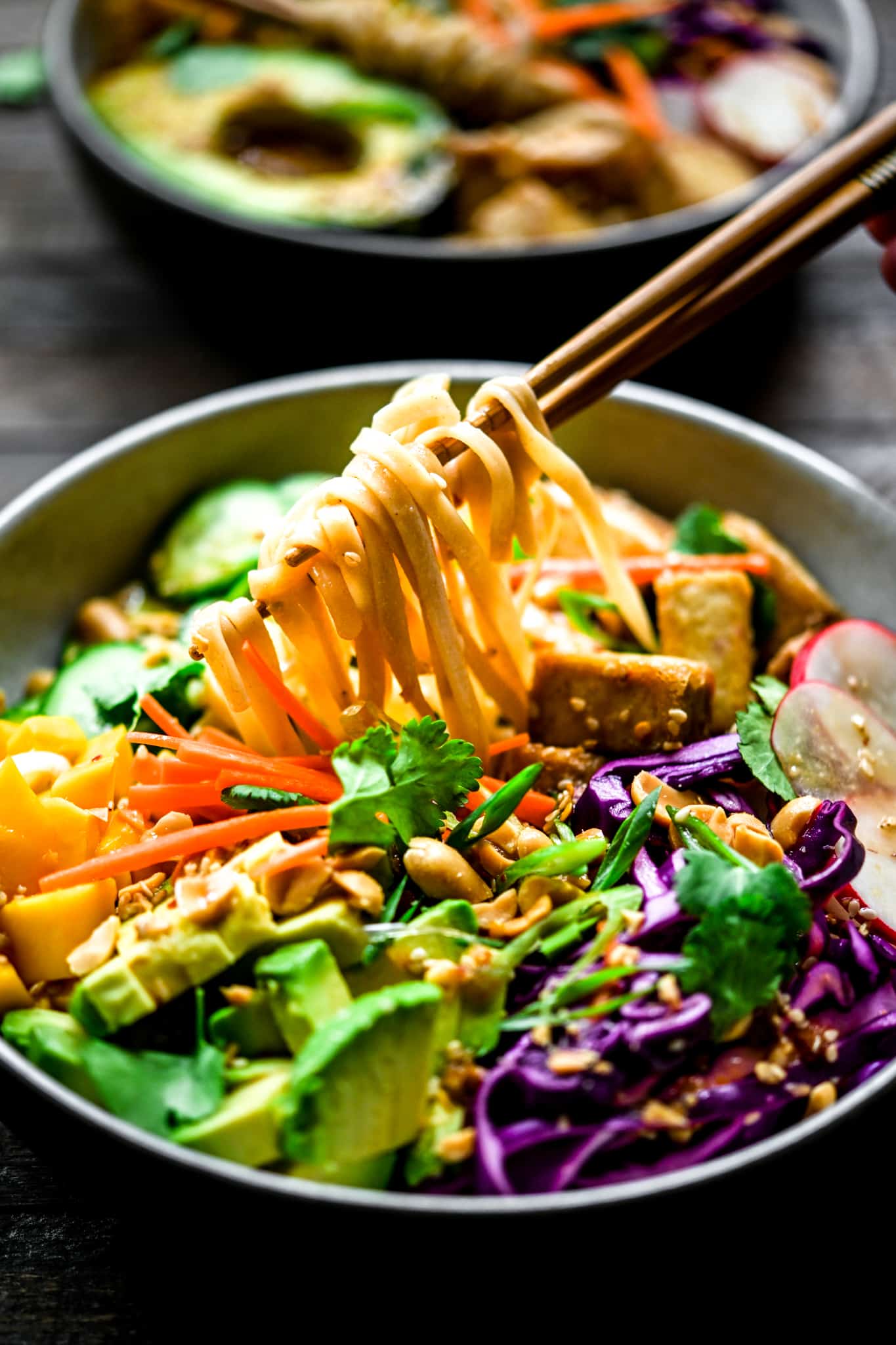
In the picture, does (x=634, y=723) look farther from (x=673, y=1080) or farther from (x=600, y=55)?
(x=600, y=55)

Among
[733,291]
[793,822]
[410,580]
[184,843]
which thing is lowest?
[184,843]

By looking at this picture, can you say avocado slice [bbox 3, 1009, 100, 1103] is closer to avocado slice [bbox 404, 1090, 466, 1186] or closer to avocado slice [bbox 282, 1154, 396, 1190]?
avocado slice [bbox 282, 1154, 396, 1190]

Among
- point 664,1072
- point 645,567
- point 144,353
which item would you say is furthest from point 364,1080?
point 144,353

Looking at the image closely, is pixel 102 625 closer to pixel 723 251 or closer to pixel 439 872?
pixel 439 872

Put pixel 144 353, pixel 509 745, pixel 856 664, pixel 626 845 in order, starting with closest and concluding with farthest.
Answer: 1. pixel 626 845
2. pixel 509 745
3. pixel 856 664
4. pixel 144 353

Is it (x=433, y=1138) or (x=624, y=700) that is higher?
(x=624, y=700)

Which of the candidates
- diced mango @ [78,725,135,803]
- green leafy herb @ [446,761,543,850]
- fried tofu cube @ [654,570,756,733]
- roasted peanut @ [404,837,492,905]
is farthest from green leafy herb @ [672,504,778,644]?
diced mango @ [78,725,135,803]
